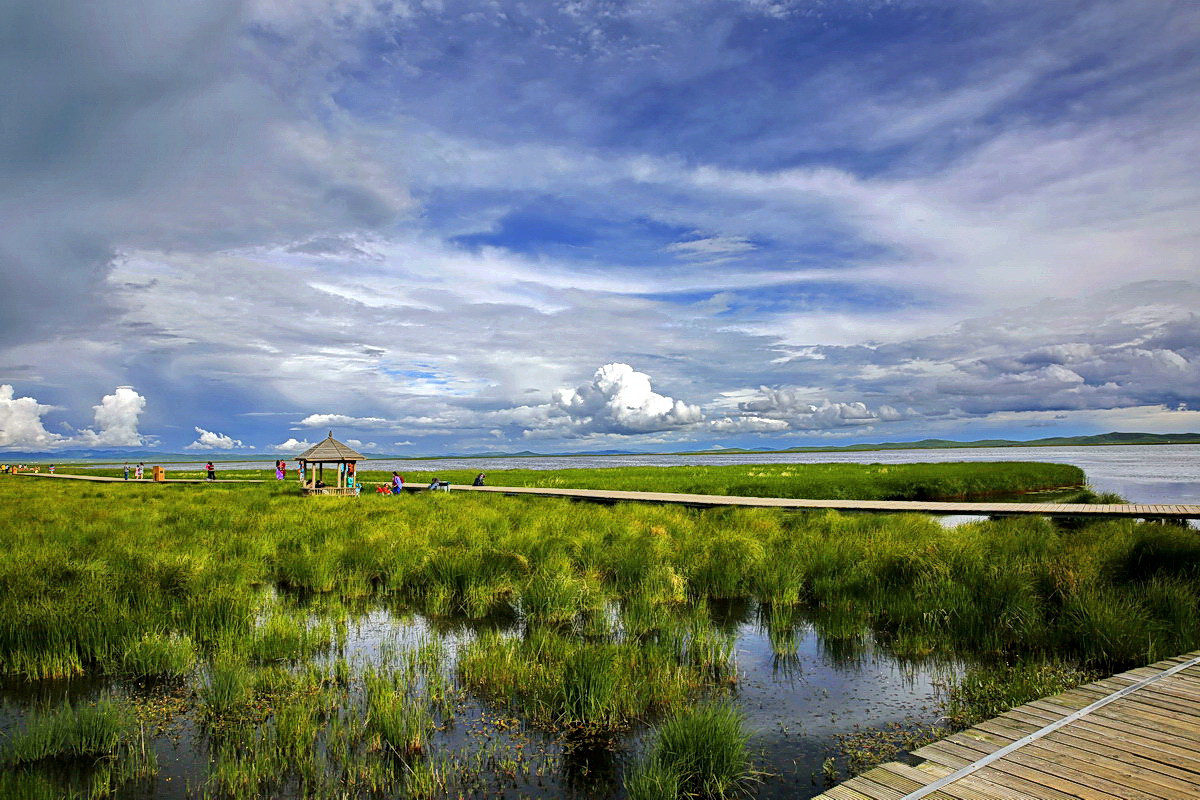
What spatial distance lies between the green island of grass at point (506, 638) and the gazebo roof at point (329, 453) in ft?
41.6

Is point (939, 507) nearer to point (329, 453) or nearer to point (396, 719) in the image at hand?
point (396, 719)

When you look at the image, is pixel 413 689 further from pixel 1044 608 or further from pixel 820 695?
pixel 1044 608

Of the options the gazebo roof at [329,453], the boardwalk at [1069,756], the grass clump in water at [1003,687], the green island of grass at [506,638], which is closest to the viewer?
the boardwalk at [1069,756]

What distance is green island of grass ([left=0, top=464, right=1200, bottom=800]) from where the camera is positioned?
22.1 feet

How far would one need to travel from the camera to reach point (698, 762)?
20.8 feet

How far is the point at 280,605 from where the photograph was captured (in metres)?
13.1

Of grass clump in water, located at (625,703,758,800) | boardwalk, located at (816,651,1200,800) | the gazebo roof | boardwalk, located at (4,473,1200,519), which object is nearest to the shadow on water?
grass clump in water, located at (625,703,758,800)

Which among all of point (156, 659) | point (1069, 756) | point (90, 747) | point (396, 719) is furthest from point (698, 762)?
point (156, 659)

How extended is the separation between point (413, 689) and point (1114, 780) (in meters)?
7.57

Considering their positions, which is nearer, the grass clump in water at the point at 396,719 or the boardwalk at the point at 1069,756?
the boardwalk at the point at 1069,756

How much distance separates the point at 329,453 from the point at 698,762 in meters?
30.5

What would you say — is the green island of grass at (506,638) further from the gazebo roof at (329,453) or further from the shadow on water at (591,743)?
the gazebo roof at (329,453)

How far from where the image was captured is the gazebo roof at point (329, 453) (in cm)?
3306

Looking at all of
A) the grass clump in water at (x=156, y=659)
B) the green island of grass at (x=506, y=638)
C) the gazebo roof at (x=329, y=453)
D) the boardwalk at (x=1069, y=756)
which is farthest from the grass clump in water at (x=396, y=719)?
the gazebo roof at (x=329, y=453)
